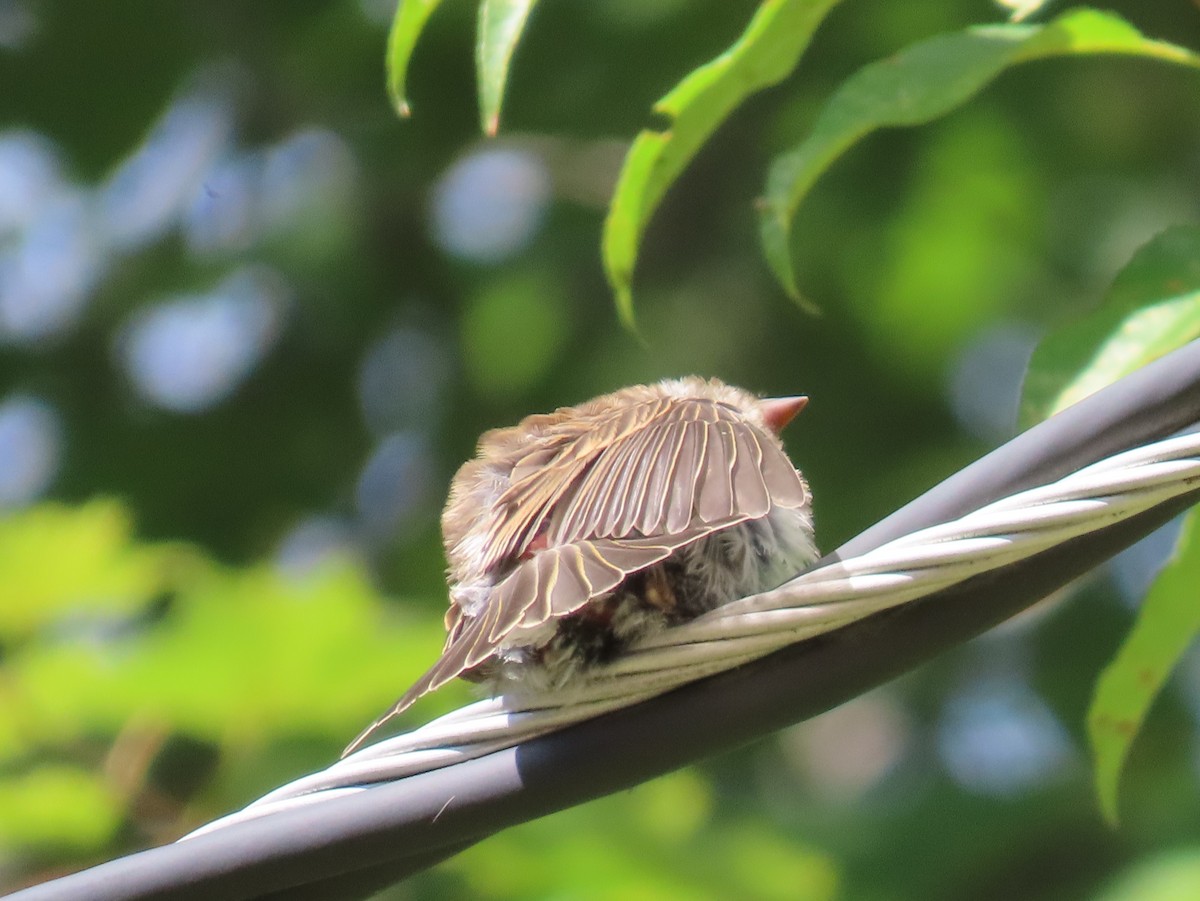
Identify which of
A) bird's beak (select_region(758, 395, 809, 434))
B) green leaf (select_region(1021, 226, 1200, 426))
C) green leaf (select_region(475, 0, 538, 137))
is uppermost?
green leaf (select_region(475, 0, 538, 137))

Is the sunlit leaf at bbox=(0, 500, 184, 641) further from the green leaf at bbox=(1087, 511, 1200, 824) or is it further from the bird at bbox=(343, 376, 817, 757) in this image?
the green leaf at bbox=(1087, 511, 1200, 824)

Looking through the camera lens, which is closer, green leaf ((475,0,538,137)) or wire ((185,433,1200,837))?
wire ((185,433,1200,837))

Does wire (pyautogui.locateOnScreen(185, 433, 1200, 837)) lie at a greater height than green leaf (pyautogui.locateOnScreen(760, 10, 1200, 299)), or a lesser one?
lesser

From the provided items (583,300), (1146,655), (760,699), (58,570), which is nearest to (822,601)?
(760,699)

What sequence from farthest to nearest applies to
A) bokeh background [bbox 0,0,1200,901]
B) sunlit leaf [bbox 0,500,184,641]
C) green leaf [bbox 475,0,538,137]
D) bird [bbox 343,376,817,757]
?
bokeh background [bbox 0,0,1200,901] → sunlit leaf [bbox 0,500,184,641] → bird [bbox 343,376,817,757] → green leaf [bbox 475,0,538,137]

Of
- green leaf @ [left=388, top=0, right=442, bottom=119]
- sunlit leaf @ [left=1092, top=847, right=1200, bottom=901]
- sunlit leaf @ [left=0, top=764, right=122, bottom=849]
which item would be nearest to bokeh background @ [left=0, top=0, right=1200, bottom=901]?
sunlit leaf @ [left=1092, top=847, right=1200, bottom=901]

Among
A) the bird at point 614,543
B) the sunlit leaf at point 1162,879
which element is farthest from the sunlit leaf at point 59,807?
the sunlit leaf at point 1162,879

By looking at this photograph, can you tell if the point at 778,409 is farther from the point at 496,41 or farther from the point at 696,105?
the point at 496,41
